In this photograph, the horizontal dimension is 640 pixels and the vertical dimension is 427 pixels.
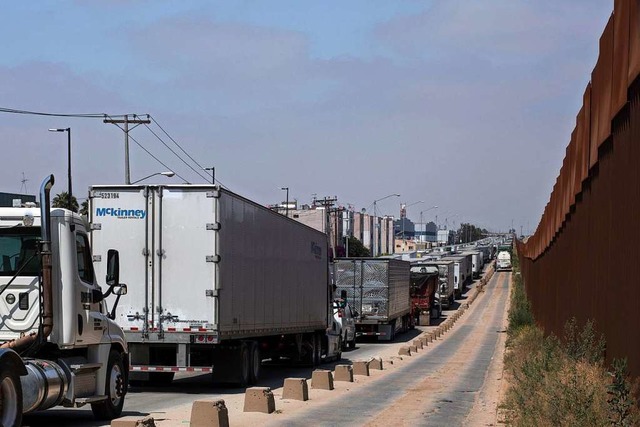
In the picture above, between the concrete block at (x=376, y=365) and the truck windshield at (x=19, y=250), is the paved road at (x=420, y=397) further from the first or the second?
the truck windshield at (x=19, y=250)

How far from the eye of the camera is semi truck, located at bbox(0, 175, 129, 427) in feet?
40.4

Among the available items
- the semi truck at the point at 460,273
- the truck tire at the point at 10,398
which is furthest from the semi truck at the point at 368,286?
the semi truck at the point at 460,273

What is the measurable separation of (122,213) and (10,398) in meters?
9.55

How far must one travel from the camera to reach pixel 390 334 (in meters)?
45.5

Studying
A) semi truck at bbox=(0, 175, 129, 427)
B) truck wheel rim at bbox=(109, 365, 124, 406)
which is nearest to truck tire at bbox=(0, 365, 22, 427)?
semi truck at bbox=(0, 175, 129, 427)

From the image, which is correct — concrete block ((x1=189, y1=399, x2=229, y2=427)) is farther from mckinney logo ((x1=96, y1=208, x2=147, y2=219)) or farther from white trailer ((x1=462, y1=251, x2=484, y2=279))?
white trailer ((x1=462, y1=251, x2=484, y2=279))

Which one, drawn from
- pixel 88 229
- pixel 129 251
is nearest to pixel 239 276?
pixel 129 251

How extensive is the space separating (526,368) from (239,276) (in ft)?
29.1

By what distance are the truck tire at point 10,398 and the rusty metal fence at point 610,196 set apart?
645 cm

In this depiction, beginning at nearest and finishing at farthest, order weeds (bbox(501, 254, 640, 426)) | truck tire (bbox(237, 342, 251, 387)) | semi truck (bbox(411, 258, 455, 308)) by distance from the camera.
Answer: weeds (bbox(501, 254, 640, 426)) → truck tire (bbox(237, 342, 251, 387)) → semi truck (bbox(411, 258, 455, 308))

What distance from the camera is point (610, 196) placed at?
43.2 ft

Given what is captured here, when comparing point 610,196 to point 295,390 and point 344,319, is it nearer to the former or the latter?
point 295,390

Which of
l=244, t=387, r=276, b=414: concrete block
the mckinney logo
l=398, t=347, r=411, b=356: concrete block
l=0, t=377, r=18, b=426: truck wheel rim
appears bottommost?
l=398, t=347, r=411, b=356: concrete block

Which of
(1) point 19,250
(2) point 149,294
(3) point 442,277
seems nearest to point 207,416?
(1) point 19,250
